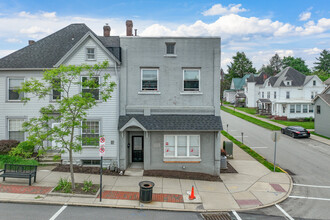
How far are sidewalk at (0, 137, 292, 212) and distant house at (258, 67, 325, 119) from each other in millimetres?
32602

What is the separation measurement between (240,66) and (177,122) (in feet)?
292

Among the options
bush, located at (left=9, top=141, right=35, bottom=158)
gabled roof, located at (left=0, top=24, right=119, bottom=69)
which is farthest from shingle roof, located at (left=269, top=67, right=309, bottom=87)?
bush, located at (left=9, top=141, right=35, bottom=158)

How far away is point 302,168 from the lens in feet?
59.8

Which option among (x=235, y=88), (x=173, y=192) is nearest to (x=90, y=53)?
(x=173, y=192)

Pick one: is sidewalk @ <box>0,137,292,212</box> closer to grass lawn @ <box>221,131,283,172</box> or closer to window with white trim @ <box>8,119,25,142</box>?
grass lawn @ <box>221,131,283,172</box>

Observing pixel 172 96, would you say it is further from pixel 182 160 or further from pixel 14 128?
pixel 14 128

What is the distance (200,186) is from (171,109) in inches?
209

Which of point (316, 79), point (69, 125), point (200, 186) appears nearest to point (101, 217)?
point (69, 125)

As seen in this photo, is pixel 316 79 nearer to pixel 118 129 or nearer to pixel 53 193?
pixel 118 129

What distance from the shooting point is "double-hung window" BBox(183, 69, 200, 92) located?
16.2 meters

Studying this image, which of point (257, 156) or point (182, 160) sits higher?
point (182, 160)

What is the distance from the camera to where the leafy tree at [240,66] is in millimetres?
96812

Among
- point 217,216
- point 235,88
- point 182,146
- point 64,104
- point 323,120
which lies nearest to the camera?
point 217,216

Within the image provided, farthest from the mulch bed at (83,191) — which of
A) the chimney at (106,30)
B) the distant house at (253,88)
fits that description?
the distant house at (253,88)
